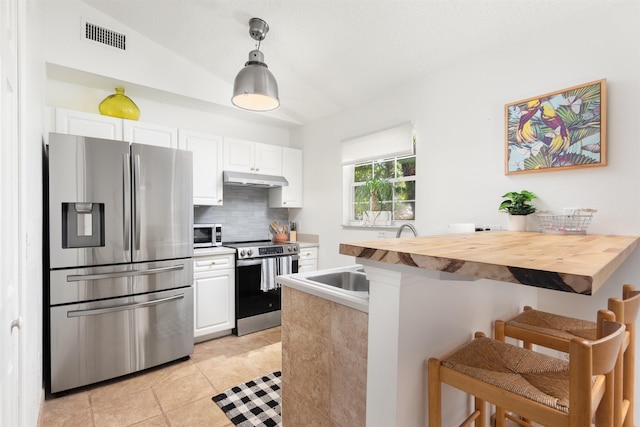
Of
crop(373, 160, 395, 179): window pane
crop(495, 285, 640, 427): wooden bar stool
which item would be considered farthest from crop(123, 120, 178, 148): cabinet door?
crop(495, 285, 640, 427): wooden bar stool

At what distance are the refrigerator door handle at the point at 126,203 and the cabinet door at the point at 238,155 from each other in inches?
45.1

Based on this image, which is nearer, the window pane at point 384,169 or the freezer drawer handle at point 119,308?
the freezer drawer handle at point 119,308

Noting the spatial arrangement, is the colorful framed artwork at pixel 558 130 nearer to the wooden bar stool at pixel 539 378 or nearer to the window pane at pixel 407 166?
the window pane at pixel 407 166

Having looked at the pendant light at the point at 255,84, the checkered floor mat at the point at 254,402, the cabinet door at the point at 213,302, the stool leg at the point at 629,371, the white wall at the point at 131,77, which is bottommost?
the checkered floor mat at the point at 254,402

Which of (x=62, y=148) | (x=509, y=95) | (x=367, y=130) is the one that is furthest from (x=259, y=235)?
(x=509, y=95)

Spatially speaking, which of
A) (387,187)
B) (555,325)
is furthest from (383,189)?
(555,325)

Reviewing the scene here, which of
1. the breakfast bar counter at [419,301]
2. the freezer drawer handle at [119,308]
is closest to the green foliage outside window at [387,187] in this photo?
the breakfast bar counter at [419,301]

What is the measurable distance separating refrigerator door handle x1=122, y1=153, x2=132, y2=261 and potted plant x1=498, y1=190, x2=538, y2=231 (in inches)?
110

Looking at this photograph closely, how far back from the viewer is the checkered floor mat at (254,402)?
1870 mm

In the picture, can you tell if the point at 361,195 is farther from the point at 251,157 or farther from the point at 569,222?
the point at 569,222

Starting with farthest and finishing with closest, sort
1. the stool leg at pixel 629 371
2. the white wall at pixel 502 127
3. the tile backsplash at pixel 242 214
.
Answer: the tile backsplash at pixel 242 214, the white wall at pixel 502 127, the stool leg at pixel 629 371

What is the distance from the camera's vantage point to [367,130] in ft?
10.7

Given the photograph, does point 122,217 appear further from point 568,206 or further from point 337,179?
point 568,206

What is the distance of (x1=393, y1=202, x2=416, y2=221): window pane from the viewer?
2941 mm
